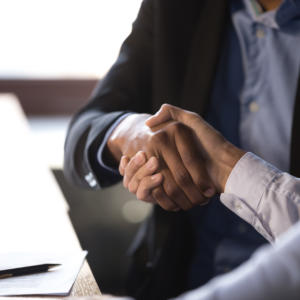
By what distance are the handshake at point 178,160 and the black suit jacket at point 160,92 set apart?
0.49ft

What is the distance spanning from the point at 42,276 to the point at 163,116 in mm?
398

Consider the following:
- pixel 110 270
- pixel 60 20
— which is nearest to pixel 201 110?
pixel 110 270

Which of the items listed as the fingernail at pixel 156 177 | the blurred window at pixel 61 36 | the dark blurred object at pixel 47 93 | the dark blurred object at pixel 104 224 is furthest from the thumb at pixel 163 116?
the dark blurred object at pixel 47 93

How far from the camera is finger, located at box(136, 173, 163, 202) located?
808 millimetres

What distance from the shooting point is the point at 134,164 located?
2.70ft

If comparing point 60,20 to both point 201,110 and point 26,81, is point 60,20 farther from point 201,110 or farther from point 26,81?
point 201,110

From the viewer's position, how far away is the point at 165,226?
1.01 m

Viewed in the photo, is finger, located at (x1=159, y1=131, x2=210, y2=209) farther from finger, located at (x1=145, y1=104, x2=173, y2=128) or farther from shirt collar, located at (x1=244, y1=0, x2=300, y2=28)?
shirt collar, located at (x1=244, y1=0, x2=300, y2=28)

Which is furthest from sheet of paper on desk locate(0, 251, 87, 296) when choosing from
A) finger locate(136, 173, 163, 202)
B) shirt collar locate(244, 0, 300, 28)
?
shirt collar locate(244, 0, 300, 28)

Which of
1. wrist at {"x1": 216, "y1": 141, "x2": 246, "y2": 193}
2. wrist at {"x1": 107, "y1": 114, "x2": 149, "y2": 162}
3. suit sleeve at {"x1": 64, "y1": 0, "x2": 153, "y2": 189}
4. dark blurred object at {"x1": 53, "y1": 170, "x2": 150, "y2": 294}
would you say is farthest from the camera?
dark blurred object at {"x1": 53, "y1": 170, "x2": 150, "y2": 294}

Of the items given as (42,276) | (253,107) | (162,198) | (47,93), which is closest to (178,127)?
(162,198)

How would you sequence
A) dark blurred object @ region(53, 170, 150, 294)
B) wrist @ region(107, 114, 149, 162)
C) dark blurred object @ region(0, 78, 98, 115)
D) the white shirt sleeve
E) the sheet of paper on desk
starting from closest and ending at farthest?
the sheet of paper on desk
the white shirt sleeve
wrist @ region(107, 114, 149, 162)
dark blurred object @ region(53, 170, 150, 294)
dark blurred object @ region(0, 78, 98, 115)

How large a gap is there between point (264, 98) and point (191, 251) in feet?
1.33

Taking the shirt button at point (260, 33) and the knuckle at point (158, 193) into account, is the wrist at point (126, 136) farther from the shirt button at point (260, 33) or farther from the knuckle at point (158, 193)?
the shirt button at point (260, 33)
